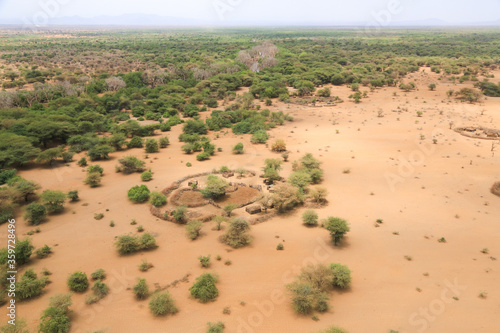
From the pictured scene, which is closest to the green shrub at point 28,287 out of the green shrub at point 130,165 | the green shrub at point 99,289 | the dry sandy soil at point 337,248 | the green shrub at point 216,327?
the dry sandy soil at point 337,248

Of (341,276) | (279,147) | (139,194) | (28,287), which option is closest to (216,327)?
(341,276)

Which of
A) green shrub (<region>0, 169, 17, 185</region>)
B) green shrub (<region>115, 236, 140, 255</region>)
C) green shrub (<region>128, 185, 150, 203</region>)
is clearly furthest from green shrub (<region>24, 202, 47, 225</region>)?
green shrub (<region>0, 169, 17, 185</region>)

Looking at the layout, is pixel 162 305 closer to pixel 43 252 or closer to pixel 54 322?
pixel 54 322

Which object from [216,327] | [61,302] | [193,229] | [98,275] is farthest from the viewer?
[193,229]

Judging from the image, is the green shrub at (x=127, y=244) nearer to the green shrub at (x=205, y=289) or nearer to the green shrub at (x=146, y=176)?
the green shrub at (x=205, y=289)

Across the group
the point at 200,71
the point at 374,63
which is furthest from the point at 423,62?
the point at 200,71

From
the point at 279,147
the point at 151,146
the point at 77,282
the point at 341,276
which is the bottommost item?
the point at 77,282

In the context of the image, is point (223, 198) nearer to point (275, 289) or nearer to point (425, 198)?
point (275, 289)
